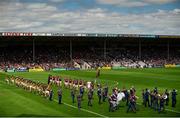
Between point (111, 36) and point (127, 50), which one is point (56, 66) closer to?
point (111, 36)

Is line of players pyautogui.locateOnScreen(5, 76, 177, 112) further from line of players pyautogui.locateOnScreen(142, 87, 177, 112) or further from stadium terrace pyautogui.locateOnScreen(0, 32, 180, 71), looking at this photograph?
stadium terrace pyautogui.locateOnScreen(0, 32, 180, 71)

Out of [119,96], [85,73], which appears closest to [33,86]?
[119,96]

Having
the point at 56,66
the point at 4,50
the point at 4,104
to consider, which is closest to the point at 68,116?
the point at 4,104

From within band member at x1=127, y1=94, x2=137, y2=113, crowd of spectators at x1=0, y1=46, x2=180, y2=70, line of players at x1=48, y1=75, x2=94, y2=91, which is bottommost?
band member at x1=127, y1=94, x2=137, y2=113

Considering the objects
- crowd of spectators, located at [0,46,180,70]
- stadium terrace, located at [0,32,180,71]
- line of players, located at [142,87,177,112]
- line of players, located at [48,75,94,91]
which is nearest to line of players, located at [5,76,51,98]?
line of players, located at [48,75,94,91]

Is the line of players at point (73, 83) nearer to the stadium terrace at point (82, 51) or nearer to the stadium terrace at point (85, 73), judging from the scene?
the stadium terrace at point (85, 73)

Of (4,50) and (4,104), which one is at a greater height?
(4,50)

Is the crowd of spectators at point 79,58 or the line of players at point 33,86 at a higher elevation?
the crowd of spectators at point 79,58

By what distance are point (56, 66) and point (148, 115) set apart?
53.4 m

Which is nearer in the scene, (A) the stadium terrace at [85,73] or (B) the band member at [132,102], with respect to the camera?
(B) the band member at [132,102]

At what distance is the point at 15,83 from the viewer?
146 feet

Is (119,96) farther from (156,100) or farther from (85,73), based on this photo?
(85,73)

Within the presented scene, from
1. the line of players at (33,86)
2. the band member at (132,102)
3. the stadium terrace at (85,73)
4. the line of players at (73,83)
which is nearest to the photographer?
the band member at (132,102)

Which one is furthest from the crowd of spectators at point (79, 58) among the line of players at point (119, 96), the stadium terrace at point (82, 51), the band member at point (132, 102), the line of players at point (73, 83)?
the band member at point (132, 102)
